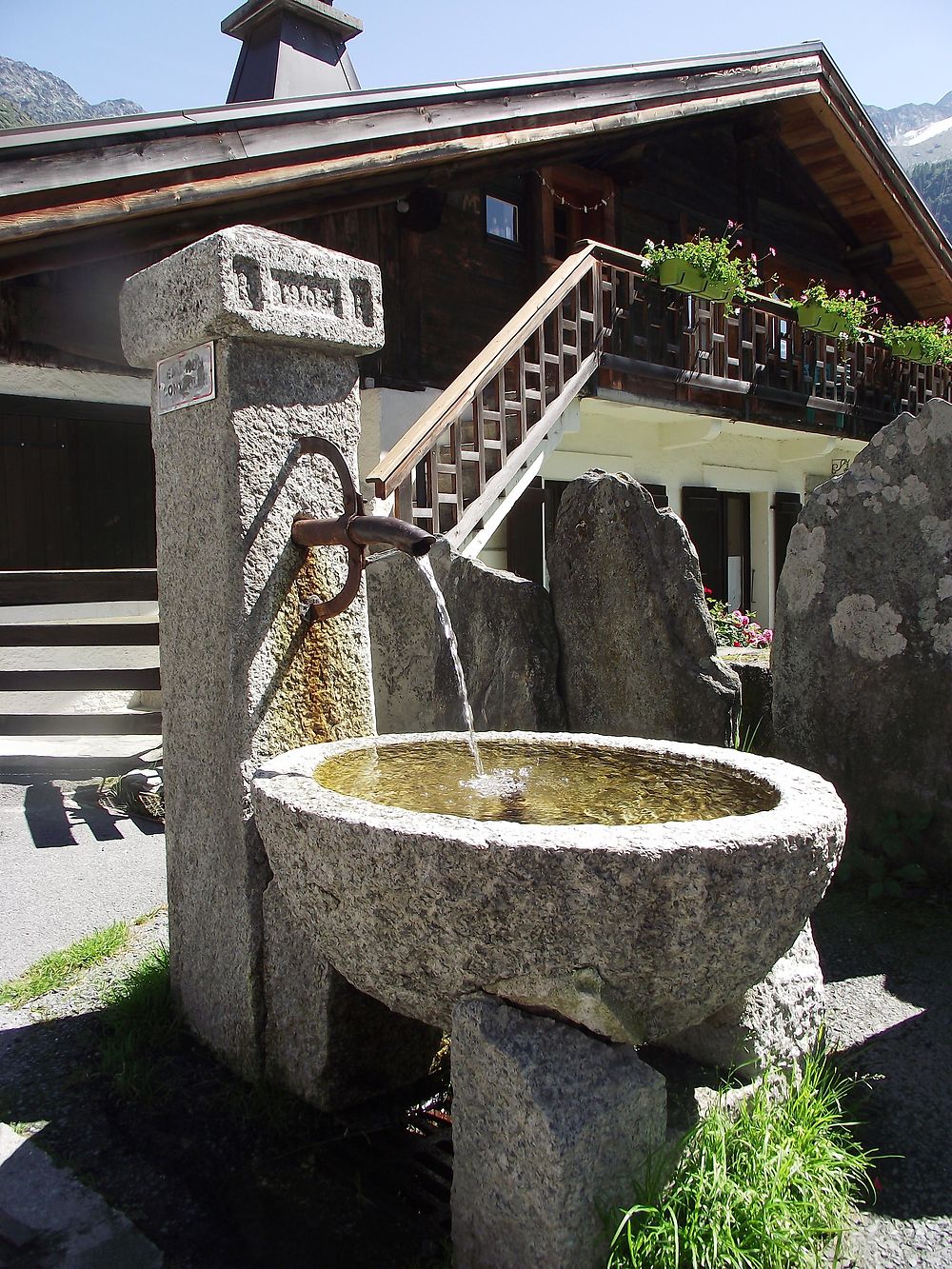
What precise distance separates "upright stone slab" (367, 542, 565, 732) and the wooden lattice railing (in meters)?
1.22

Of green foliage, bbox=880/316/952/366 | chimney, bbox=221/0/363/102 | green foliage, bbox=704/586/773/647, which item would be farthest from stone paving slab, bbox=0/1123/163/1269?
green foliage, bbox=880/316/952/366

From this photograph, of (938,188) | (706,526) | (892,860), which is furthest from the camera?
(938,188)

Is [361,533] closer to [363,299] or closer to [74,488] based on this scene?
[363,299]

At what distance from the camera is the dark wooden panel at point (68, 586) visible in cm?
597

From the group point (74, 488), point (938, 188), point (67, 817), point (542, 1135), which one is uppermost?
point (938, 188)

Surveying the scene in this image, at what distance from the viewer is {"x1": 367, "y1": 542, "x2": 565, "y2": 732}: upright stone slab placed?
4.13 metres

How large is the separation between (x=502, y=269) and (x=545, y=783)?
835 cm

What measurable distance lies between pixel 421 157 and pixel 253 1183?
7164 millimetres

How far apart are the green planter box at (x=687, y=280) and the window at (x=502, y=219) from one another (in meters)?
1.95

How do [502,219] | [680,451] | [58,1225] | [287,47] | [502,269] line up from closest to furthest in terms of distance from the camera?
[58,1225] → [502,269] → [502,219] → [287,47] → [680,451]

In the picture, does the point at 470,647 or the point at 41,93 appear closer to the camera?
the point at 470,647

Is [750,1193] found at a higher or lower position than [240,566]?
lower

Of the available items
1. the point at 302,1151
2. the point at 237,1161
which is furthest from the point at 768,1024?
the point at 237,1161

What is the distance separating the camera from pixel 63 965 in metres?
3.11
